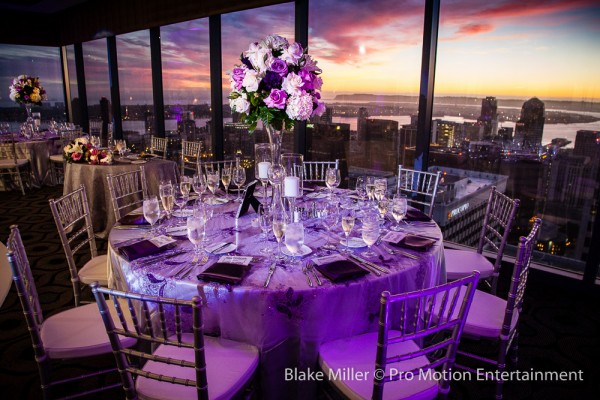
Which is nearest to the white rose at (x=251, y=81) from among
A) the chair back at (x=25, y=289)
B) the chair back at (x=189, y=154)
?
the chair back at (x=25, y=289)

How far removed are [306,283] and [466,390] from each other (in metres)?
1.30

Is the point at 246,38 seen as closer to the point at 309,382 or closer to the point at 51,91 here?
the point at 309,382

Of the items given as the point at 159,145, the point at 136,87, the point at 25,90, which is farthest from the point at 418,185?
the point at 25,90

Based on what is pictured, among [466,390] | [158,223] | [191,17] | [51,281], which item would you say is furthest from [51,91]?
[466,390]

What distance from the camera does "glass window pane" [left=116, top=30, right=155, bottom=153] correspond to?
22.9 feet

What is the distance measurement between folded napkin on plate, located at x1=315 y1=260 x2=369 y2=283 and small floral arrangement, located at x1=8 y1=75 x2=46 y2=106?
737 centimetres

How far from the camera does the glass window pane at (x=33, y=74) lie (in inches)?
335

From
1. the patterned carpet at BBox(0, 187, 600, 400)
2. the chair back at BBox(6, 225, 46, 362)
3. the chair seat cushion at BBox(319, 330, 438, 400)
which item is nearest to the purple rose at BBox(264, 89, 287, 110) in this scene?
the chair seat cushion at BBox(319, 330, 438, 400)

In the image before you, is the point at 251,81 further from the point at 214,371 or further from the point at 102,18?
the point at 102,18

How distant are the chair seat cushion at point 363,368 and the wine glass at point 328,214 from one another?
669mm

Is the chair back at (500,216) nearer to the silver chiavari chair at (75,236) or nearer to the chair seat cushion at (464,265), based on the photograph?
the chair seat cushion at (464,265)

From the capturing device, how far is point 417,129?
394 centimetres

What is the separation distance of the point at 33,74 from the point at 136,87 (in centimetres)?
352

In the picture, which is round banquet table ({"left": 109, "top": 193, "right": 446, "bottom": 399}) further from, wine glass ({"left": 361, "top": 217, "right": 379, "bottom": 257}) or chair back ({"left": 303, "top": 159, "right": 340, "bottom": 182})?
chair back ({"left": 303, "top": 159, "right": 340, "bottom": 182})
